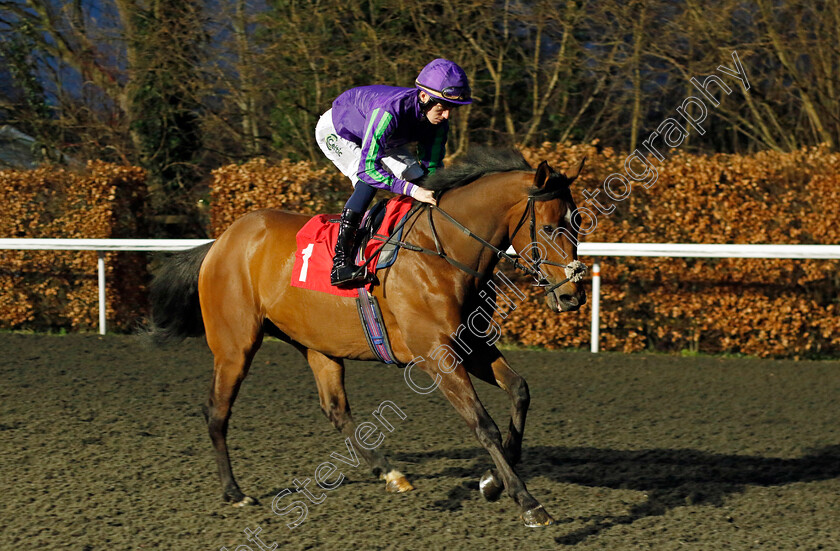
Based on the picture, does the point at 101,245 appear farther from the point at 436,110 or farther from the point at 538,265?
the point at 538,265

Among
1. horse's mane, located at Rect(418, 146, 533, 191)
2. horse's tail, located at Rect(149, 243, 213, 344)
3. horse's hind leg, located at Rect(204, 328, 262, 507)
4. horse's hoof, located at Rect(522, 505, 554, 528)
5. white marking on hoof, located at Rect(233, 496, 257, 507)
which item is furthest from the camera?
horse's tail, located at Rect(149, 243, 213, 344)

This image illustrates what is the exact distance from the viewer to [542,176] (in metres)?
3.72

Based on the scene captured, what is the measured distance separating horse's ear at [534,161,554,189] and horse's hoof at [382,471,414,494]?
1571mm

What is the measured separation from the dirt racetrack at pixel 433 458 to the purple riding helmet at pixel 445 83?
1845mm

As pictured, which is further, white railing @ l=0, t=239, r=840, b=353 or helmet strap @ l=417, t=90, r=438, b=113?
white railing @ l=0, t=239, r=840, b=353

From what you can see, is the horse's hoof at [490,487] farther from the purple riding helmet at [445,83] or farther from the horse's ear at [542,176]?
the purple riding helmet at [445,83]

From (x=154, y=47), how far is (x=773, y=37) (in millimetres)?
7678

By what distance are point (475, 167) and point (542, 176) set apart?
50 centimetres

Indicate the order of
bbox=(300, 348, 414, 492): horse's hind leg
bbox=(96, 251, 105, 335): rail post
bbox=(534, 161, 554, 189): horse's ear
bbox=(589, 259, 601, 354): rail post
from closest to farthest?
bbox=(534, 161, 554, 189): horse's ear, bbox=(300, 348, 414, 492): horse's hind leg, bbox=(589, 259, 601, 354): rail post, bbox=(96, 251, 105, 335): rail post

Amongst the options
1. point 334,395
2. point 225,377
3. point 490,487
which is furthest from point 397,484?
point 225,377

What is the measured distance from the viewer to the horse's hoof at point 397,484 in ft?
13.9

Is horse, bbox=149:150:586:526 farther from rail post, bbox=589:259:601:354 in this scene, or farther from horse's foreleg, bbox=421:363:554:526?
rail post, bbox=589:259:601:354

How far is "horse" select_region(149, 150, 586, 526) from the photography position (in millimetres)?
3725

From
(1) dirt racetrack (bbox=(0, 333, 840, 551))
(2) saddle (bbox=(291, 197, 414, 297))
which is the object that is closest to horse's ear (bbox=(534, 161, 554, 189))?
(2) saddle (bbox=(291, 197, 414, 297))
